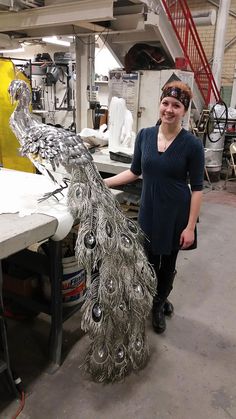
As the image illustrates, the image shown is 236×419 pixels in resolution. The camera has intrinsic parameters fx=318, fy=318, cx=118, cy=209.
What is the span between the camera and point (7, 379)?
1605 millimetres

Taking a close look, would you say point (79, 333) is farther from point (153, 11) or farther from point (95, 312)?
point (153, 11)

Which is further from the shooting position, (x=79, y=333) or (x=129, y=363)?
(x=79, y=333)

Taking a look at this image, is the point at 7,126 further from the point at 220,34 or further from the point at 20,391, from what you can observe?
the point at 220,34

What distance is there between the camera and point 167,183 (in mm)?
1733

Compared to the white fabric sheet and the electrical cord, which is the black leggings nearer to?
the white fabric sheet

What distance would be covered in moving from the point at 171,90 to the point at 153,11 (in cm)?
263

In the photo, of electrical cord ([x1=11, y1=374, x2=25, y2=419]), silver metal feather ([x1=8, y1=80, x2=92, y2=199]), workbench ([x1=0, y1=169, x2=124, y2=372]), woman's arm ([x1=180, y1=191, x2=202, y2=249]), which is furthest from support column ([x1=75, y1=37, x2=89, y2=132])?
electrical cord ([x1=11, y1=374, x2=25, y2=419])

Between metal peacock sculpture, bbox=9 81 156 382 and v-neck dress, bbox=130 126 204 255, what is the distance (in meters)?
0.16

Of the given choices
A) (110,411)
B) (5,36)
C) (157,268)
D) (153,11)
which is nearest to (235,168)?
(153,11)

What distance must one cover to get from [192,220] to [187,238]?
109 millimetres

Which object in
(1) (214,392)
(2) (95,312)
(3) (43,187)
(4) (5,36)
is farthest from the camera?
(4) (5,36)

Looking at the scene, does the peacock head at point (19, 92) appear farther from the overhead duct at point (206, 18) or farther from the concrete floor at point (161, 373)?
the overhead duct at point (206, 18)

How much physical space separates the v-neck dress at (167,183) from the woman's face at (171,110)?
9 centimetres

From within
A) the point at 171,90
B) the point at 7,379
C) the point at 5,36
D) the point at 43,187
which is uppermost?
the point at 5,36
